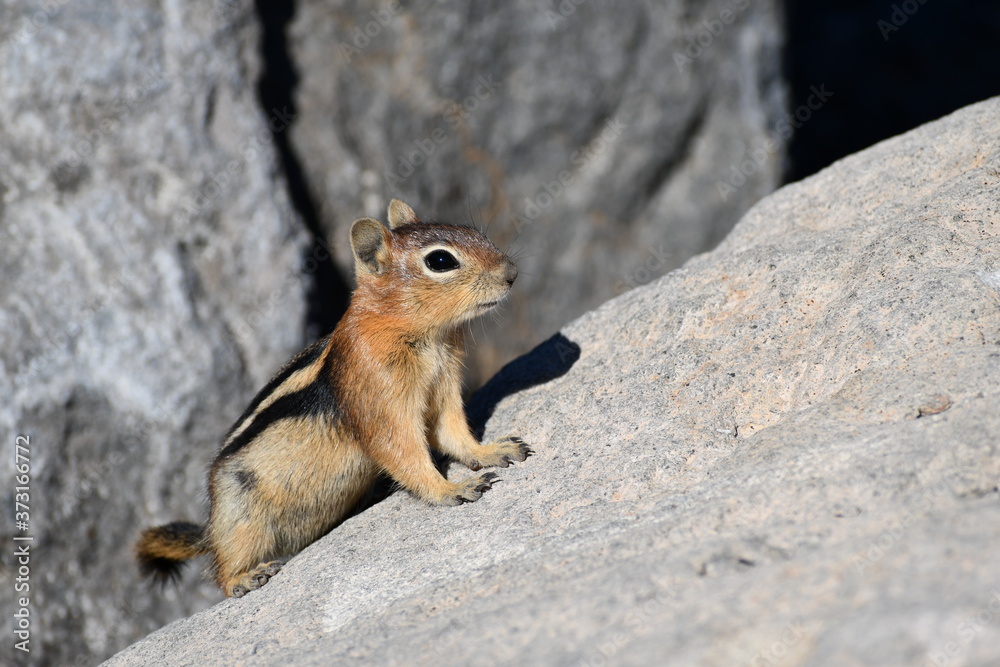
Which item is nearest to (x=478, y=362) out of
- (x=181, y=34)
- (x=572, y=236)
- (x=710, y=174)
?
(x=572, y=236)

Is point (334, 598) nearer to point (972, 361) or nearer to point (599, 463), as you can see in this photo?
point (599, 463)

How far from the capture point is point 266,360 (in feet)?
25.4

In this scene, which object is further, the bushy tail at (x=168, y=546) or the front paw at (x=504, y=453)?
the bushy tail at (x=168, y=546)

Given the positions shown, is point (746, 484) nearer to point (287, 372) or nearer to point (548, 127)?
point (287, 372)

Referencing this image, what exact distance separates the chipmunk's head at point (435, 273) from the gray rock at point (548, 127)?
3.64m

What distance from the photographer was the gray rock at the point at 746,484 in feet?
9.07

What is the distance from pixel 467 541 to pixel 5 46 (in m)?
5.66

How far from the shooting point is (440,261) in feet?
16.5

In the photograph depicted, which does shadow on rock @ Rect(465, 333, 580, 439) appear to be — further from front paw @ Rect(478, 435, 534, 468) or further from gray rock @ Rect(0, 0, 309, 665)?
gray rock @ Rect(0, 0, 309, 665)

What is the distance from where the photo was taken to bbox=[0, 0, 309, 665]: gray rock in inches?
275

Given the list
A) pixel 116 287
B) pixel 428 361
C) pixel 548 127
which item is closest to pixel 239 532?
pixel 428 361

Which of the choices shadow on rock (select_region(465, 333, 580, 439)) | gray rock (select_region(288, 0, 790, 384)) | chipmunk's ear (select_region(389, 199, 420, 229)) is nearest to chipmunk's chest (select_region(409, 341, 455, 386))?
shadow on rock (select_region(465, 333, 580, 439))

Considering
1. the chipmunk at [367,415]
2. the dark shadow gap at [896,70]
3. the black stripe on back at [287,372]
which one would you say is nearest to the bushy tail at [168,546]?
the chipmunk at [367,415]

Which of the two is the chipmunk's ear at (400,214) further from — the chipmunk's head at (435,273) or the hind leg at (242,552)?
the hind leg at (242,552)
